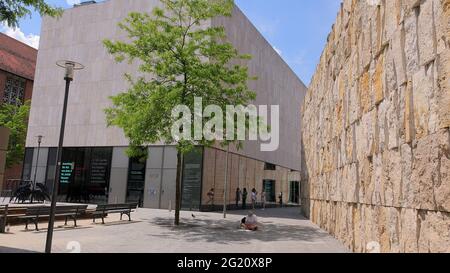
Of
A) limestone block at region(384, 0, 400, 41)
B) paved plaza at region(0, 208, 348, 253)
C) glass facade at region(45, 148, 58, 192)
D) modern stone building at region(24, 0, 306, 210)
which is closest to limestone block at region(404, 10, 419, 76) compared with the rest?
limestone block at region(384, 0, 400, 41)

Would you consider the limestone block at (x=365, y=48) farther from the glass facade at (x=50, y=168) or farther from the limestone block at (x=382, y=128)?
the glass facade at (x=50, y=168)

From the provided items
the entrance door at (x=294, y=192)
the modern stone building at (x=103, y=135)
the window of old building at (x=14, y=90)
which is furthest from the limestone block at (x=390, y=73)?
the window of old building at (x=14, y=90)

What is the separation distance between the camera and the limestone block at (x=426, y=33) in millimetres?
6176

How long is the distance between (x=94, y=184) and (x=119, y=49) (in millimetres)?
16325

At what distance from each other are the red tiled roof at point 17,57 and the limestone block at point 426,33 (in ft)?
203

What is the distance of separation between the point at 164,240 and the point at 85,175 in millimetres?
21210

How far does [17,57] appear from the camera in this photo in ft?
208

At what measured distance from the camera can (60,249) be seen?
10.6 metres

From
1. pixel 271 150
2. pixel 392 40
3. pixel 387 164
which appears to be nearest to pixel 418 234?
pixel 387 164

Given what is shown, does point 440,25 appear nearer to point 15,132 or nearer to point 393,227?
point 393,227

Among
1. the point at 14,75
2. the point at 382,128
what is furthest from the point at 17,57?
the point at 382,128

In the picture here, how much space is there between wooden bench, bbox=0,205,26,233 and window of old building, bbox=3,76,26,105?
48047mm

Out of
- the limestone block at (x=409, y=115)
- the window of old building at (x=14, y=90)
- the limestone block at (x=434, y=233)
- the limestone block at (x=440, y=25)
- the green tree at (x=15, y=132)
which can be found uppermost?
the window of old building at (x=14, y=90)

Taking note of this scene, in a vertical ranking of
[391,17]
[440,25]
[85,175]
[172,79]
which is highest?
[172,79]
